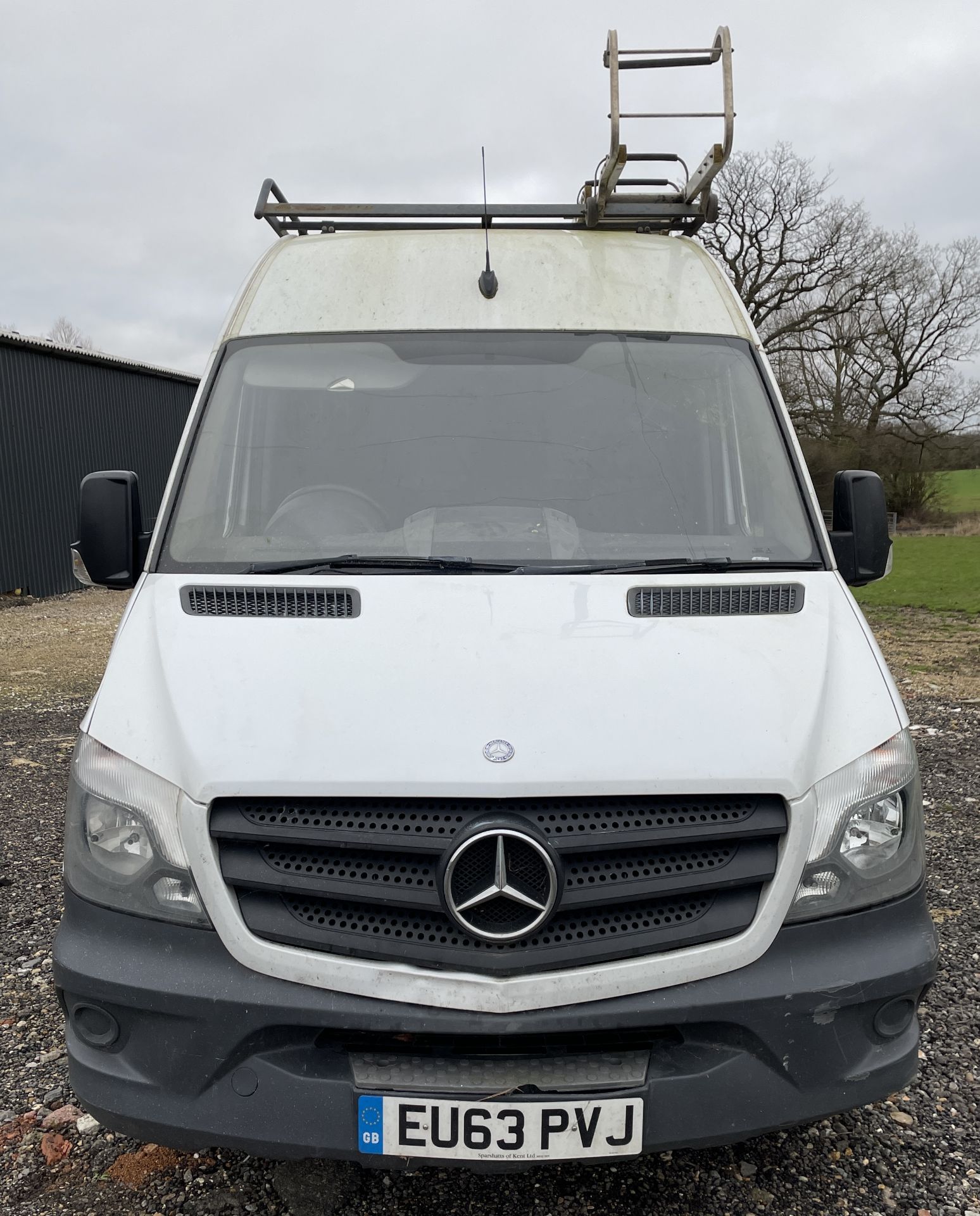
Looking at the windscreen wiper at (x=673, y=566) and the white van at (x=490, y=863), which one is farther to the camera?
the windscreen wiper at (x=673, y=566)

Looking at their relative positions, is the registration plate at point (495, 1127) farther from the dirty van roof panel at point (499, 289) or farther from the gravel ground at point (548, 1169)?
the dirty van roof panel at point (499, 289)

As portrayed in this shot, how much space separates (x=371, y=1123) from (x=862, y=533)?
7.43 feet

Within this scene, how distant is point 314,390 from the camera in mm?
3404

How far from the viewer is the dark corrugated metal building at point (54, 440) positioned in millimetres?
17906

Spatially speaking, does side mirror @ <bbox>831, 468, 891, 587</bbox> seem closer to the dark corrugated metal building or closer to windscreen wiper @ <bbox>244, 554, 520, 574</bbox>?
windscreen wiper @ <bbox>244, 554, 520, 574</bbox>

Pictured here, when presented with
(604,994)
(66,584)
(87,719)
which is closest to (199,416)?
(87,719)

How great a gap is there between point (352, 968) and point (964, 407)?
38750mm

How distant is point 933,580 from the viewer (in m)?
21.9

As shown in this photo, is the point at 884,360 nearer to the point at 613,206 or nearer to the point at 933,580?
the point at 933,580

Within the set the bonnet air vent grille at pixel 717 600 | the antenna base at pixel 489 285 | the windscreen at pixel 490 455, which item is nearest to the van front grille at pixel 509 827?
the bonnet air vent grille at pixel 717 600

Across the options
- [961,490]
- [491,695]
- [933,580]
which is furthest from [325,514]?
[961,490]

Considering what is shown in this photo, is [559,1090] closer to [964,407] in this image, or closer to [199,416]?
[199,416]

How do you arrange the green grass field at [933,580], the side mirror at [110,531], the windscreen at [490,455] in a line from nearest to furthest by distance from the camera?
the windscreen at [490,455] → the side mirror at [110,531] → the green grass field at [933,580]

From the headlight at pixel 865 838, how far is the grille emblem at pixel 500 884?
56cm
